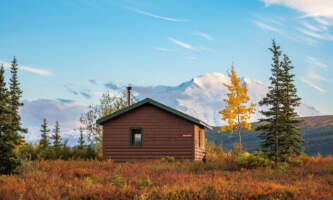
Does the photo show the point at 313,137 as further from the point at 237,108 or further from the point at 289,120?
the point at 289,120

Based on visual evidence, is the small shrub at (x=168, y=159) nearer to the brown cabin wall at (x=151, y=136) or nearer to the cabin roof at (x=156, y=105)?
the brown cabin wall at (x=151, y=136)

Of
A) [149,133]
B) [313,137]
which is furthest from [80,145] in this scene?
[313,137]

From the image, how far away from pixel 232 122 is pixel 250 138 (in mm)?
98025

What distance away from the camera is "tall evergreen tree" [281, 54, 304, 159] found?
26.8 m

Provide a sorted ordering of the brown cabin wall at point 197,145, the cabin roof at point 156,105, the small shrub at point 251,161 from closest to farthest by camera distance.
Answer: the small shrub at point 251,161, the cabin roof at point 156,105, the brown cabin wall at point 197,145

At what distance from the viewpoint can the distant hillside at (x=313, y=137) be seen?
311ft

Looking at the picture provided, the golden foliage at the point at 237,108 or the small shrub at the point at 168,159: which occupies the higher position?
the golden foliage at the point at 237,108

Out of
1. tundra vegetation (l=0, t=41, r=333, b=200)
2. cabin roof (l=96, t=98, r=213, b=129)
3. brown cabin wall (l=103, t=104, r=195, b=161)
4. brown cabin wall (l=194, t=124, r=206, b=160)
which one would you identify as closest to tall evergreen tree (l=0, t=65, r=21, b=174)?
tundra vegetation (l=0, t=41, r=333, b=200)

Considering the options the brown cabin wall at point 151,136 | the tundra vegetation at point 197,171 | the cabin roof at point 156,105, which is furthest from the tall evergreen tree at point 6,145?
the brown cabin wall at point 151,136

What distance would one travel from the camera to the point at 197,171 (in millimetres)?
20125

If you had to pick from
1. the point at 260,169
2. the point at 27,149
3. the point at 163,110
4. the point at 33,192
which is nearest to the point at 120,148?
the point at 163,110

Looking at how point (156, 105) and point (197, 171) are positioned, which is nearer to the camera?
point (197, 171)

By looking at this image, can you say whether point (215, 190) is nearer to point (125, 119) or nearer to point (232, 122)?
point (125, 119)

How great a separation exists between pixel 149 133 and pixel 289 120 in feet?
34.2
